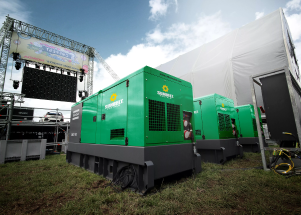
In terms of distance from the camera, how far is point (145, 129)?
234 centimetres

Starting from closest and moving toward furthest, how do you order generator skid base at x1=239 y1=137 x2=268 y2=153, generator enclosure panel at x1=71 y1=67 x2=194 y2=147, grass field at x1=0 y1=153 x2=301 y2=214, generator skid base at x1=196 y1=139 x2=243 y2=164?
grass field at x1=0 y1=153 x2=301 y2=214 < generator enclosure panel at x1=71 y1=67 x2=194 y2=147 < generator skid base at x1=196 y1=139 x2=243 y2=164 < generator skid base at x1=239 y1=137 x2=268 y2=153

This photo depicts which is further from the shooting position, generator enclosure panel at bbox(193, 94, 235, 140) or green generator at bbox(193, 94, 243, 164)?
generator enclosure panel at bbox(193, 94, 235, 140)

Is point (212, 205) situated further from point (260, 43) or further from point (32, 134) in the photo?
point (260, 43)

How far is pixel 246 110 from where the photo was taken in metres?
6.59

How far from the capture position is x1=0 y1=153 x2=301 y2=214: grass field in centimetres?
176

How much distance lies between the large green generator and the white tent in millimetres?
4958

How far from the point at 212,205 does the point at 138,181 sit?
1033mm

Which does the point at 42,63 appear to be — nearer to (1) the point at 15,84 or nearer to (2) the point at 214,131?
(1) the point at 15,84

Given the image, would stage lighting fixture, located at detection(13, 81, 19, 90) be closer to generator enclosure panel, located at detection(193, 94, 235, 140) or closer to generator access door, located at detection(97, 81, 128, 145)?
generator access door, located at detection(97, 81, 128, 145)

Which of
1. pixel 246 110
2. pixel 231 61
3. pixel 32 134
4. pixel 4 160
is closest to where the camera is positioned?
pixel 4 160

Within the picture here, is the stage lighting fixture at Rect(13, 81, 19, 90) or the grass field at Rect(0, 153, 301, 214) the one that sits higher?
the stage lighting fixture at Rect(13, 81, 19, 90)

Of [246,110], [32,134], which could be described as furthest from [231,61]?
[32,134]

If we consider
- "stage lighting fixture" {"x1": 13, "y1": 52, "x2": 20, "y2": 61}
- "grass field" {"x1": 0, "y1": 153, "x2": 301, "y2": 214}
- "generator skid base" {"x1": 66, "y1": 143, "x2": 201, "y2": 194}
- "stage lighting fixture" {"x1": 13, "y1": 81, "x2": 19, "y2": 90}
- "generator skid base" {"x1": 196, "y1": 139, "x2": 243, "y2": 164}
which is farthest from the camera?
"stage lighting fixture" {"x1": 13, "y1": 52, "x2": 20, "y2": 61}

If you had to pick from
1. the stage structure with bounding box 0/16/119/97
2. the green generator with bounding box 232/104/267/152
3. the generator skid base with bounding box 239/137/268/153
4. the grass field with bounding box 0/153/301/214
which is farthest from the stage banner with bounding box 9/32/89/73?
the generator skid base with bounding box 239/137/268/153
